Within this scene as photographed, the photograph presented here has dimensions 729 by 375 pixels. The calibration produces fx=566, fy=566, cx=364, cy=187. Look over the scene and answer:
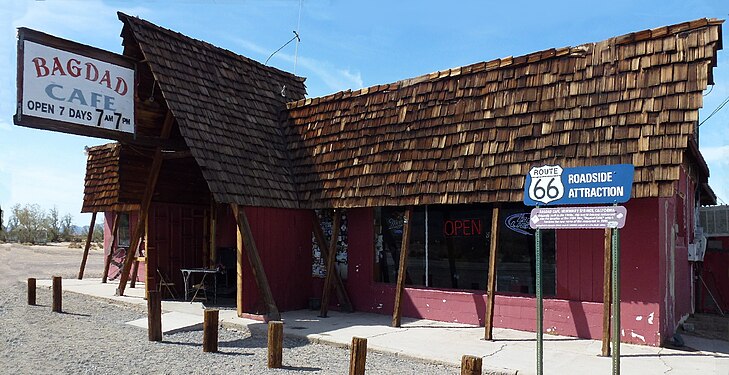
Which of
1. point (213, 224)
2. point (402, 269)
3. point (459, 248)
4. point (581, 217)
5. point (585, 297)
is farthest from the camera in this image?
point (213, 224)

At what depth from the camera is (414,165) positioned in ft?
34.6

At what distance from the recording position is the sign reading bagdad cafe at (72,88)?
8.77 metres

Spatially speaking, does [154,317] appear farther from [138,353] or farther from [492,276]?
[492,276]

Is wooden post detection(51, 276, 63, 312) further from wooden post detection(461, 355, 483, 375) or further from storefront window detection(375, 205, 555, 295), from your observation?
wooden post detection(461, 355, 483, 375)

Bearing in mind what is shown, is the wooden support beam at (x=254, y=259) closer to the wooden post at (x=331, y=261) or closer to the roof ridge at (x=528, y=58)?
the wooden post at (x=331, y=261)

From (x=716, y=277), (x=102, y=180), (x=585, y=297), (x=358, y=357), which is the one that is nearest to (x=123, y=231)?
(x=102, y=180)

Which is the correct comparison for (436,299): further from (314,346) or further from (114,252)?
(114,252)

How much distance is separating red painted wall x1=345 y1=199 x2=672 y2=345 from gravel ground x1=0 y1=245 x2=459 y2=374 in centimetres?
267

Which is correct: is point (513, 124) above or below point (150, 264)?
above

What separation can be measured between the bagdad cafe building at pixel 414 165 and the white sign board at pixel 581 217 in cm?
21

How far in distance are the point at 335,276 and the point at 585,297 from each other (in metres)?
4.96

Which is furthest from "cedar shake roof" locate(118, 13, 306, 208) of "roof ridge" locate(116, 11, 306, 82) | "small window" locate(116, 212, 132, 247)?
"small window" locate(116, 212, 132, 247)

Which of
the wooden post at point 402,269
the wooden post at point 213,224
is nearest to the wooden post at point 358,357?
the wooden post at point 402,269

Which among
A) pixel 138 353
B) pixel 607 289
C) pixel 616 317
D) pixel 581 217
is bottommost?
pixel 138 353
